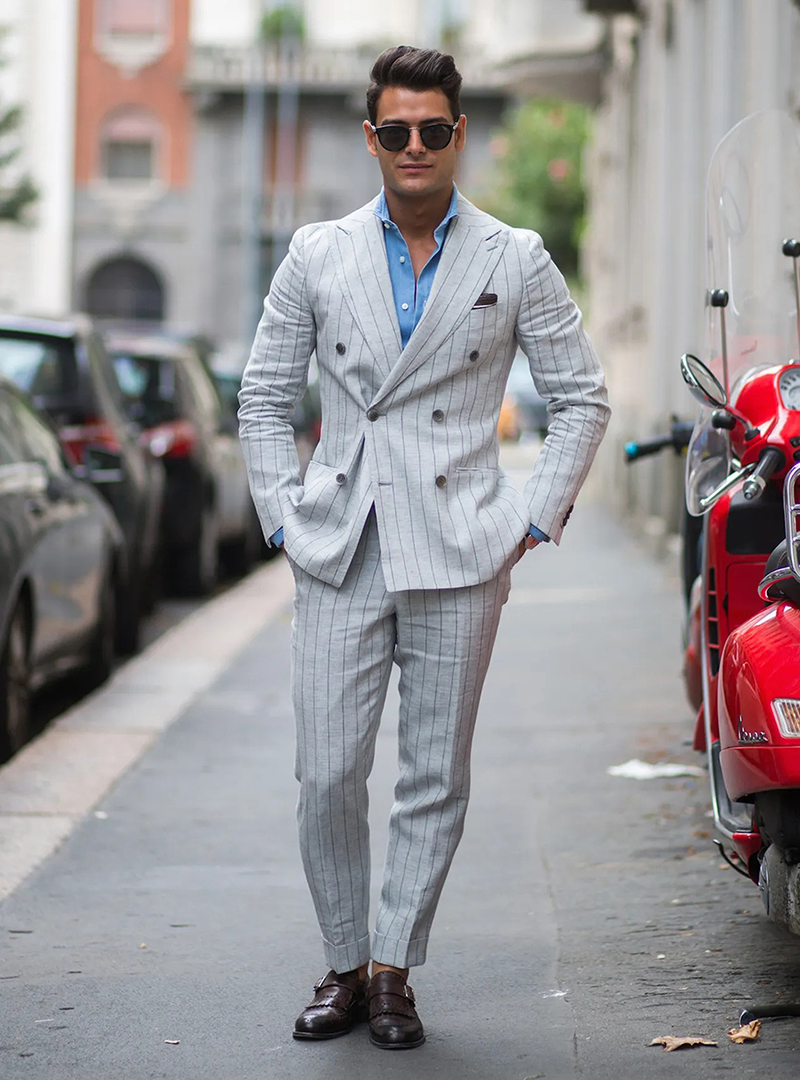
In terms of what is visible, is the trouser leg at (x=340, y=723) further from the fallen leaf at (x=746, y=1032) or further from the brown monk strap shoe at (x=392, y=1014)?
the fallen leaf at (x=746, y=1032)

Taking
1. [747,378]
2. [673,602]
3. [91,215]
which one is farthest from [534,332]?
[91,215]

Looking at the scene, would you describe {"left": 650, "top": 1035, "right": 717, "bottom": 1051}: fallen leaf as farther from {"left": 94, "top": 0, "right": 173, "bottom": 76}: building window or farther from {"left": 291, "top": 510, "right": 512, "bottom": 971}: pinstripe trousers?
{"left": 94, "top": 0, "right": 173, "bottom": 76}: building window

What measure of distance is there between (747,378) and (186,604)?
9063 mm

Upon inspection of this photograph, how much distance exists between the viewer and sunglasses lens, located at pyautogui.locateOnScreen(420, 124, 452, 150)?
4035 millimetres

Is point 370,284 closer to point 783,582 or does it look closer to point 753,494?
point 753,494

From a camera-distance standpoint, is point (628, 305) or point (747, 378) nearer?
point (747, 378)

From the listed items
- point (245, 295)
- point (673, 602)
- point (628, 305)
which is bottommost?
point (673, 602)

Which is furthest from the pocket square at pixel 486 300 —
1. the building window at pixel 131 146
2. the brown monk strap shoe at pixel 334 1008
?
the building window at pixel 131 146

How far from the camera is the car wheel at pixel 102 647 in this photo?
9219 mm

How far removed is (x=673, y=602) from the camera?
13023 mm

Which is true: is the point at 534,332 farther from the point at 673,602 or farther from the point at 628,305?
the point at 628,305

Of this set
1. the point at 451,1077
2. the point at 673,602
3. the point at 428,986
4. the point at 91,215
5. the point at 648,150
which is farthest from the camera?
the point at 91,215

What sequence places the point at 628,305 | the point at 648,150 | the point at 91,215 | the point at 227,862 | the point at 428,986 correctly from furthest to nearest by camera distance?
the point at 91,215
the point at 628,305
the point at 648,150
the point at 227,862
the point at 428,986

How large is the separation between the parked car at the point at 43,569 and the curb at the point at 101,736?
0.65ft
